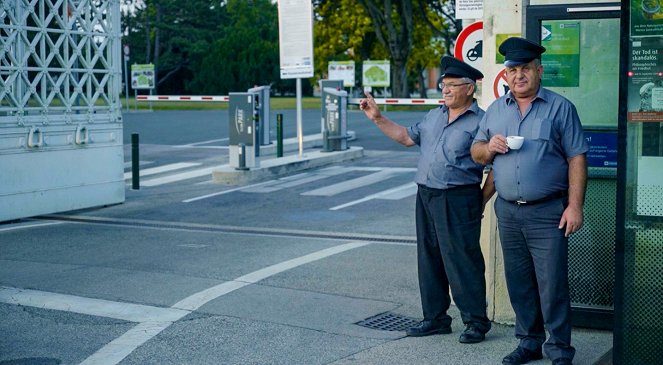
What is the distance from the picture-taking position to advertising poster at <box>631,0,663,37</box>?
569 centimetres

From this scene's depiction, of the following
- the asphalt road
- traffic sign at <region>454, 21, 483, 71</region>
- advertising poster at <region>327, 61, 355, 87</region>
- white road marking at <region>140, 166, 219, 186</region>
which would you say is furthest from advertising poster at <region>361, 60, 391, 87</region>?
traffic sign at <region>454, 21, 483, 71</region>

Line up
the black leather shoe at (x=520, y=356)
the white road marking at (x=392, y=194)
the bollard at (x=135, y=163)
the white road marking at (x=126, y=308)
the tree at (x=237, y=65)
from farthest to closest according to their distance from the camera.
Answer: the tree at (x=237, y=65)
the bollard at (x=135, y=163)
the white road marking at (x=392, y=194)
the white road marking at (x=126, y=308)
the black leather shoe at (x=520, y=356)

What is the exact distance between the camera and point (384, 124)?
709cm

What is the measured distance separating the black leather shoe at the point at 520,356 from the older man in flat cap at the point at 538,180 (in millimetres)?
170

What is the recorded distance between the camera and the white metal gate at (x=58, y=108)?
43.2ft

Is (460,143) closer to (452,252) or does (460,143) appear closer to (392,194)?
(452,252)

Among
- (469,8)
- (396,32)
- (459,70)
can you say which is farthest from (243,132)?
(396,32)

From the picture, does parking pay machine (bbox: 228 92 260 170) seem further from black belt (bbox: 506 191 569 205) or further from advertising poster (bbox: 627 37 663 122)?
advertising poster (bbox: 627 37 663 122)

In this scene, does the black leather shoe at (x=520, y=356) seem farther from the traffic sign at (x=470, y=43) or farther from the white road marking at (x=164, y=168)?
the white road marking at (x=164, y=168)

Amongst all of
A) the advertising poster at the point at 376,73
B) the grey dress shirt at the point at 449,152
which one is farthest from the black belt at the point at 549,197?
the advertising poster at the point at 376,73

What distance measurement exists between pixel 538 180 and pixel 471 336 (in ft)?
4.76

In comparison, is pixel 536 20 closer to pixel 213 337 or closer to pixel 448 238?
pixel 448 238

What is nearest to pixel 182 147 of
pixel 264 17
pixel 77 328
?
pixel 77 328

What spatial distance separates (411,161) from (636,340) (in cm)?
1564
